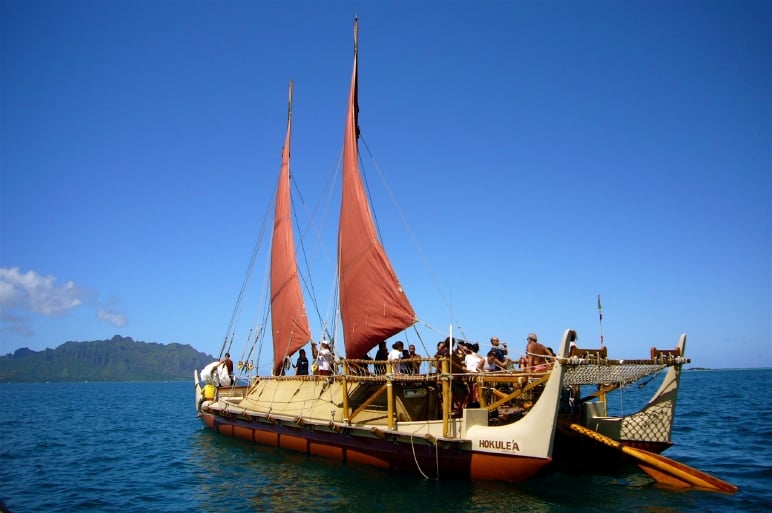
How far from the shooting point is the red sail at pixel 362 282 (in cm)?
1736

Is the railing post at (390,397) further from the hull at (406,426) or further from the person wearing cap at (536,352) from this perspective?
the person wearing cap at (536,352)

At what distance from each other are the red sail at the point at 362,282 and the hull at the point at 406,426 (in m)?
1.61

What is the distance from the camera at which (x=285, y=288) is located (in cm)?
2730

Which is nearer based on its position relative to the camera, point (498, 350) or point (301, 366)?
point (498, 350)

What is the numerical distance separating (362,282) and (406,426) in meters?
4.85

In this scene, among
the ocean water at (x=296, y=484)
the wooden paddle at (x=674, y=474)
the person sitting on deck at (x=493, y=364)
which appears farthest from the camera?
the person sitting on deck at (x=493, y=364)

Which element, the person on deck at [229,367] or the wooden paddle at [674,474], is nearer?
the wooden paddle at [674,474]

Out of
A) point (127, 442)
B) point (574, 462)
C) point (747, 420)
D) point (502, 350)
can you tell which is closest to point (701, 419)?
point (747, 420)

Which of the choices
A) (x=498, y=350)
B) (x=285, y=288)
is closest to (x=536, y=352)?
(x=498, y=350)

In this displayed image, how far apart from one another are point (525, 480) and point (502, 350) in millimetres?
4104

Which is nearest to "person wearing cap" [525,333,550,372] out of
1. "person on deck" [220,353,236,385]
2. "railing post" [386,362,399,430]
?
"railing post" [386,362,399,430]

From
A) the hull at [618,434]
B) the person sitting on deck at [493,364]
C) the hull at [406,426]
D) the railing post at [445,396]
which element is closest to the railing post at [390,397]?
the hull at [406,426]

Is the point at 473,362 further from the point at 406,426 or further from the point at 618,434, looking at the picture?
the point at 618,434

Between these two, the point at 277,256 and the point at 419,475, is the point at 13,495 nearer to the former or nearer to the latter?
the point at 419,475
